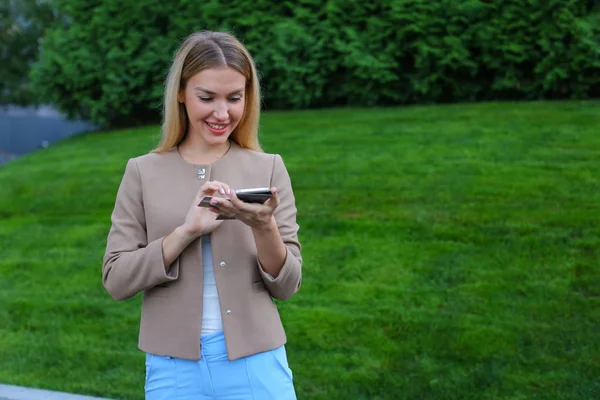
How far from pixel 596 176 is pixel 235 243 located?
16.3 ft

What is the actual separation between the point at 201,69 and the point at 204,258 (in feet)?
1.80

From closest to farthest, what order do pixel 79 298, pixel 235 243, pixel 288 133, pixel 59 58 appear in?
pixel 235 243
pixel 79 298
pixel 288 133
pixel 59 58

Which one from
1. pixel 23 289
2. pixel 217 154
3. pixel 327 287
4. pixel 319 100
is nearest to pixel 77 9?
pixel 319 100

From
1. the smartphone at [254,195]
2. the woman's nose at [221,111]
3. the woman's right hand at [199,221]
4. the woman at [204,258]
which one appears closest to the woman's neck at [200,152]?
the woman at [204,258]

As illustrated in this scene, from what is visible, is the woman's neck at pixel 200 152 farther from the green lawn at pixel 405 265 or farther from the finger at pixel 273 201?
the green lawn at pixel 405 265

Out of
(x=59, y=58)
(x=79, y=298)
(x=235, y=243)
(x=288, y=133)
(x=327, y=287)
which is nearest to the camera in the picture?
(x=235, y=243)

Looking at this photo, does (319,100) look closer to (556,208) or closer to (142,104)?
(142,104)

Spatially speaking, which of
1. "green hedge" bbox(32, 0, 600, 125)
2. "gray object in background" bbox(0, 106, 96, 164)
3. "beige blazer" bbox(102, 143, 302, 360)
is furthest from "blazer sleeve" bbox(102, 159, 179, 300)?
"gray object in background" bbox(0, 106, 96, 164)

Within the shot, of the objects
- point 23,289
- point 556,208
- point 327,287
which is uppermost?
point 556,208

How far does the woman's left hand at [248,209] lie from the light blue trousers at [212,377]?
14.8 inches

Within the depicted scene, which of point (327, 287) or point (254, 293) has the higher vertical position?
point (254, 293)

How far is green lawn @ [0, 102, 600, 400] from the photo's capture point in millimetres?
4879

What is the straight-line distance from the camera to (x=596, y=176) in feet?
21.6

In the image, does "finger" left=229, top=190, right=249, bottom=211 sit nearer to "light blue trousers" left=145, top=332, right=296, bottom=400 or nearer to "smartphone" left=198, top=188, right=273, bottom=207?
"smartphone" left=198, top=188, right=273, bottom=207
